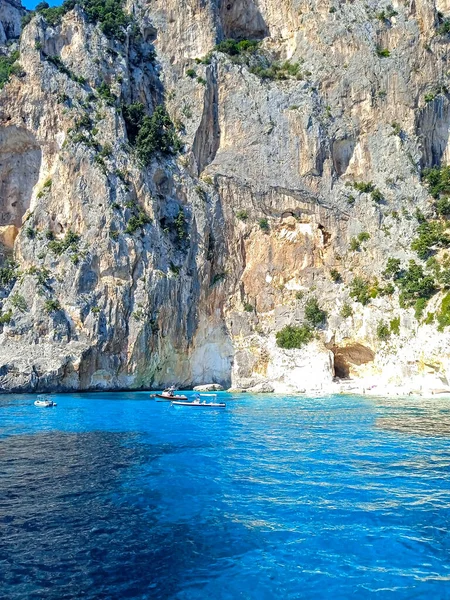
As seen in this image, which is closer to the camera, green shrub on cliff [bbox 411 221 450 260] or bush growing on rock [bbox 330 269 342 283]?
green shrub on cliff [bbox 411 221 450 260]

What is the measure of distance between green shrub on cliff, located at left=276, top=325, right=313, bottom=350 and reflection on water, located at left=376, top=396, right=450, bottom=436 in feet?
42.6

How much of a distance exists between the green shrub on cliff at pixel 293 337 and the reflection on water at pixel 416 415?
42.6ft

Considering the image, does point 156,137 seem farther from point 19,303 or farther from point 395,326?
point 395,326

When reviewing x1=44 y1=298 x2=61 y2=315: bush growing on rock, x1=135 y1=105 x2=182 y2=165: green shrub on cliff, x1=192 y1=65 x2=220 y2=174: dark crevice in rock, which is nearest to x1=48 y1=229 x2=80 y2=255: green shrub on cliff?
x1=44 y1=298 x2=61 y2=315: bush growing on rock

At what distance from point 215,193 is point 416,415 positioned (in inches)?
1329

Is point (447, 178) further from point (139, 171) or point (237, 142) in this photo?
point (139, 171)

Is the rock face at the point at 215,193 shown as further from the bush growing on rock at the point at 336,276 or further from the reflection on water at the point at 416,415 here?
the reflection on water at the point at 416,415

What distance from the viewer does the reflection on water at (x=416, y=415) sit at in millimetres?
19281

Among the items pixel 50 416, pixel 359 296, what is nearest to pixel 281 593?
pixel 50 416

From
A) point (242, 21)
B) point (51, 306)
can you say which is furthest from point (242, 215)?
point (242, 21)

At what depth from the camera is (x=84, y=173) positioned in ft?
152

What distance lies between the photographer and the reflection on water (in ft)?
63.3

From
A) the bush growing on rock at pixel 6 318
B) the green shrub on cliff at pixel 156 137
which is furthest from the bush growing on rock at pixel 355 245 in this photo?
the bush growing on rock at pixel 6 318

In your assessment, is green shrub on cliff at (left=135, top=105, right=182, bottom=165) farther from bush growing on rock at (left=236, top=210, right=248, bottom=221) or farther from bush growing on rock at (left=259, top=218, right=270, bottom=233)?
bush growing on rock at (left=259, top=218, right=270, bottom=233)
